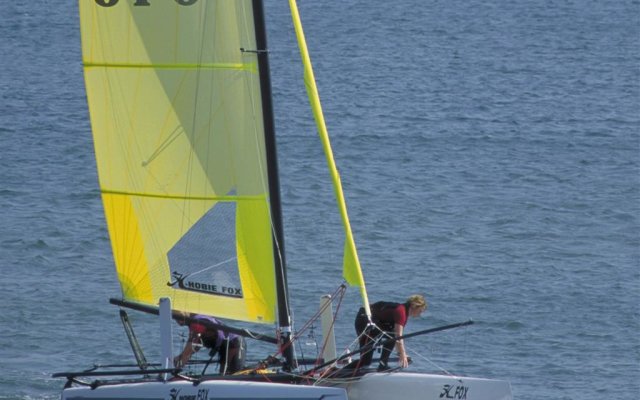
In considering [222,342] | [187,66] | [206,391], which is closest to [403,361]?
[222,342]

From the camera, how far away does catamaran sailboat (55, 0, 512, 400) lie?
→ 18.2 metres

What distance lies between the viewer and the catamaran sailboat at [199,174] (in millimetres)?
18250

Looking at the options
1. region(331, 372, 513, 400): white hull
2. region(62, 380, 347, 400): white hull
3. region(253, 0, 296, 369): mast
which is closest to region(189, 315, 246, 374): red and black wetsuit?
region(253, 0, 296, 369): mast

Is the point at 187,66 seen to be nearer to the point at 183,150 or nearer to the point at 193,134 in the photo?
the point at 193,134

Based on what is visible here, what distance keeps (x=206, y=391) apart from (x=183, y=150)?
9.64ft

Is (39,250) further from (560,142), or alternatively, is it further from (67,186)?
(560,142)

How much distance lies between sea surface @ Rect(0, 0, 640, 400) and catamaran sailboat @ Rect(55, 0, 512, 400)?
415 cm

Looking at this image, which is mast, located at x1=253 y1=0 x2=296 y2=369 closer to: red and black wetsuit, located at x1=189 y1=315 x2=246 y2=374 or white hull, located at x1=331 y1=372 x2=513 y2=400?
red and black wetsuit, located at x1=189 y1=315 x2=246 y2=374

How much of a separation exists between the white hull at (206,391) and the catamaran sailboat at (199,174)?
0.21 meters

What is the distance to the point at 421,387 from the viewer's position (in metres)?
18.0

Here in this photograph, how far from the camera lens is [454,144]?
39531mm

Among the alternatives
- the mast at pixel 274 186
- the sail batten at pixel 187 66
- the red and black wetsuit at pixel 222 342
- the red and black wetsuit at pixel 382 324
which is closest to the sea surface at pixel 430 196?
the red and black wetsuit at pixel 222 342

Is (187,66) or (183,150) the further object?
(183,150)

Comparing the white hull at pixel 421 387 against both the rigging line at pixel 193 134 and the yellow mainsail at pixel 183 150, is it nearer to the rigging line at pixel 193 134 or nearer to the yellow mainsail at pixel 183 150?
the yellow mainsail at pixel 183 150
